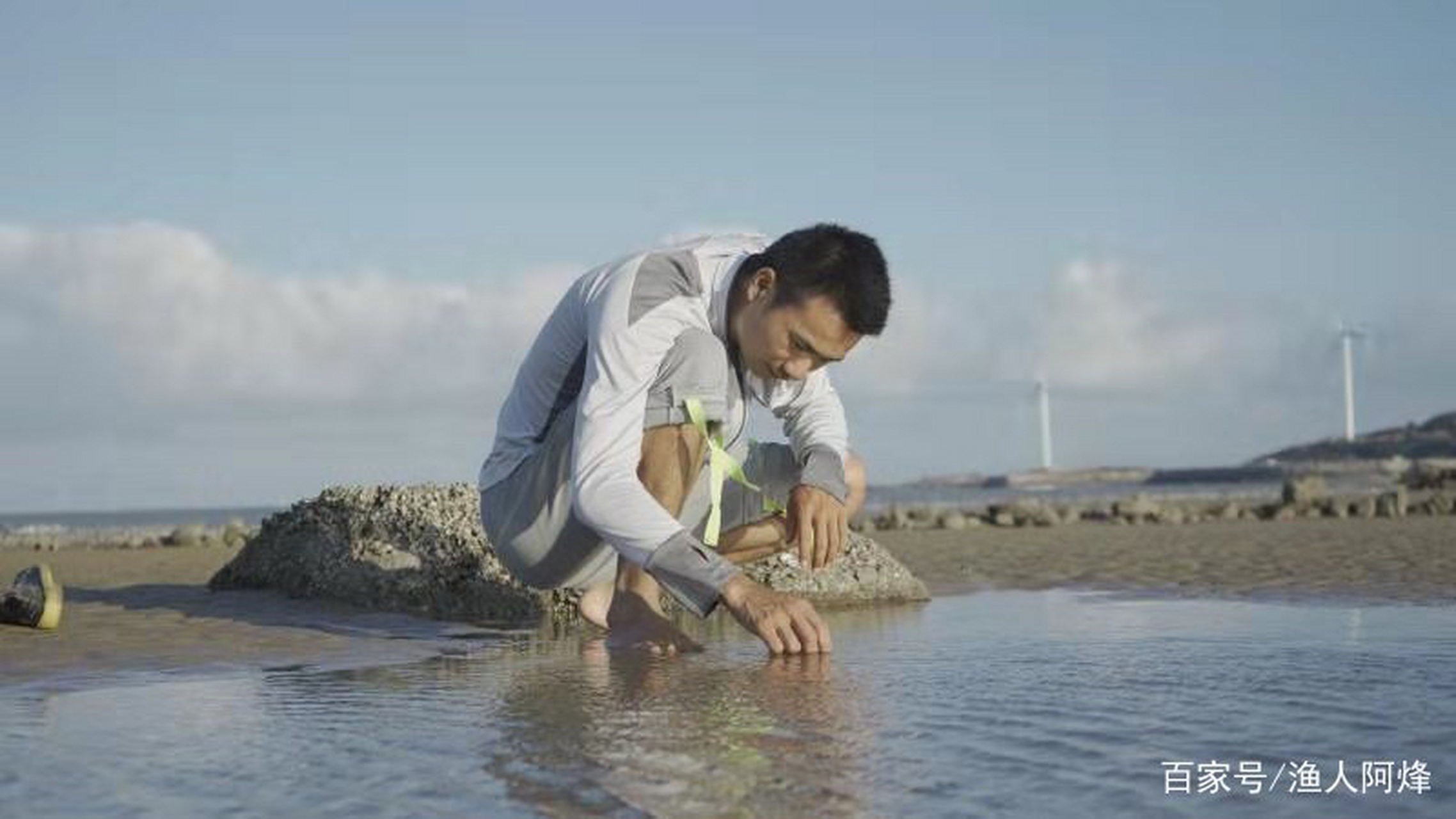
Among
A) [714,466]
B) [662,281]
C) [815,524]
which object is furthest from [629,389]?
[815,524]

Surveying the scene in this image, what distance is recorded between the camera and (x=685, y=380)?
4.42 metres

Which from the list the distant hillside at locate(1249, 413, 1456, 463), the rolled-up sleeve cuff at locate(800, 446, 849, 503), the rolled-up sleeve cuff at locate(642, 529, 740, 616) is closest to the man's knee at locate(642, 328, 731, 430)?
the rolled-up sleeve cuff at locate(642, 529, 740, 616)

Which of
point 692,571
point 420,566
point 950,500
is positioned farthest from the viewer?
point 950,500

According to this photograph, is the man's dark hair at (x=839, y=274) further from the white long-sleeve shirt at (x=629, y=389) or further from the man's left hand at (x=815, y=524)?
the man's left hand at (x=815, y=524)

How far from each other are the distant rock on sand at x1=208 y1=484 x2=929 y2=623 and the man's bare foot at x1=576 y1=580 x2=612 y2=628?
993 millimetres

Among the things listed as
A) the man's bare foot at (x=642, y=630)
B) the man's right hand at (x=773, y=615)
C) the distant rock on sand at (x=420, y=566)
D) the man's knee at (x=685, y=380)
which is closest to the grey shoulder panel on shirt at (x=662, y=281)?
the man's knee at (x=685, y=380)

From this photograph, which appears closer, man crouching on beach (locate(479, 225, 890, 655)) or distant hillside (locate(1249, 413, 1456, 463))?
man crouching on beach (locate(479, 225, 890, 655))

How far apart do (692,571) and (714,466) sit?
0.52 m

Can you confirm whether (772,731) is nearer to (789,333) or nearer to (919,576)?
(789,333)

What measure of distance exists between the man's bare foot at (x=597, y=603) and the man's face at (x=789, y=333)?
112cm

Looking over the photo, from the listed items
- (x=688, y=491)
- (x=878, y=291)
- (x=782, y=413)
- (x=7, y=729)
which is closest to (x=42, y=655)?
(x=7, y=729)

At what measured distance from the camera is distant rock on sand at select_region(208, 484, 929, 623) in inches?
258

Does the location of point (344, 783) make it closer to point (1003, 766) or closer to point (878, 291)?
point (1003, 766)

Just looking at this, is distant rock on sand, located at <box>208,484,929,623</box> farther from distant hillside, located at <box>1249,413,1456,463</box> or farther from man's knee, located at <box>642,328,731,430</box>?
distant hillside, located at <box>1249,413,1456,463</box>
